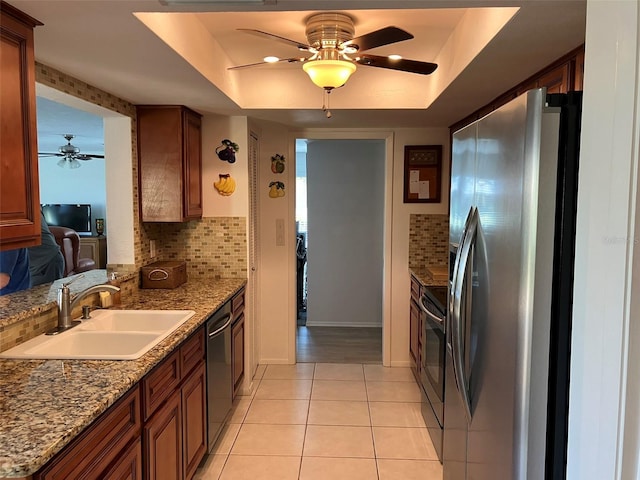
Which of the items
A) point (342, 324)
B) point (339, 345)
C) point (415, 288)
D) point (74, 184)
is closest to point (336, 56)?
point (415, 288)

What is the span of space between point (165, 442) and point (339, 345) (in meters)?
2.98

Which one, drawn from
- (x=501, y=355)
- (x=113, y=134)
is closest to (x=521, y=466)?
(x=501, y=355)

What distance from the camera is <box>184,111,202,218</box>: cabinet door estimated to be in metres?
3.17

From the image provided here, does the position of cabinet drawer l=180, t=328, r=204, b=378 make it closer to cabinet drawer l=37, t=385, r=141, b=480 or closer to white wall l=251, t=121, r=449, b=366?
cabinet drawer l=37, t=385, r=141, b=480

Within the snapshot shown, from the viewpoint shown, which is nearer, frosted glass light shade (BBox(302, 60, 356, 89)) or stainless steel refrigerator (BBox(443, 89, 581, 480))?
stainless steel refrigerator (BBox(443, 89, 581, 480))

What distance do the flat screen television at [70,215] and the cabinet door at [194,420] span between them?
604 centimetres

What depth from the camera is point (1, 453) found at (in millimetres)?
1092

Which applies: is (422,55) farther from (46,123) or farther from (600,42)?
(46,123)

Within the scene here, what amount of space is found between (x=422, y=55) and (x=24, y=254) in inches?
108

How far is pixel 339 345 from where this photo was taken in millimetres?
4773

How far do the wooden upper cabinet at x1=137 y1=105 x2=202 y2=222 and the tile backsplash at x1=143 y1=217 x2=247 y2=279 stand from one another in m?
0.37

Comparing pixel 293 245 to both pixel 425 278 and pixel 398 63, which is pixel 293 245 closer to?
pixel 425 278

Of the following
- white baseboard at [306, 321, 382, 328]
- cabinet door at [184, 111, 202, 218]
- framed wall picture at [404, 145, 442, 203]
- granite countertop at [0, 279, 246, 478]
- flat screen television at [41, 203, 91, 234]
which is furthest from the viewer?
flat screen television at [41, 203, 91, 234]

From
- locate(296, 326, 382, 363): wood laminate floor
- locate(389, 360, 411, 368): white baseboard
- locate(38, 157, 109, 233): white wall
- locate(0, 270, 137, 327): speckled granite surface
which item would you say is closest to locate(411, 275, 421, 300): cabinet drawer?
locate(389, 360, 411, 368): white baseboard
